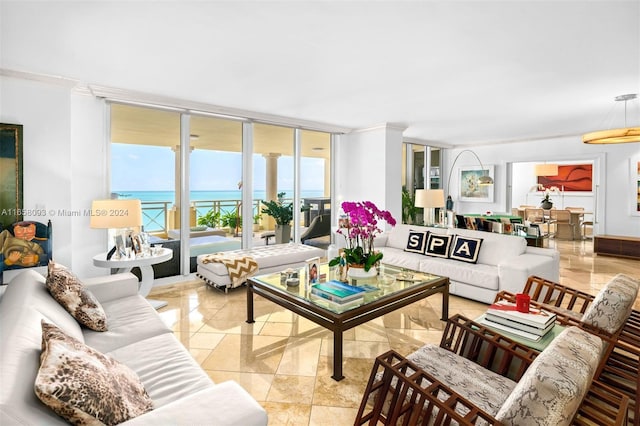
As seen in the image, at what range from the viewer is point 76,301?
212 cm

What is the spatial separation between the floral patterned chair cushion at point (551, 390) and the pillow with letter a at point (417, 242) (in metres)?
3.42

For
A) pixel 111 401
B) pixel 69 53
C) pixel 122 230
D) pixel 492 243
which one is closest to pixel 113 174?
pixel 122 230

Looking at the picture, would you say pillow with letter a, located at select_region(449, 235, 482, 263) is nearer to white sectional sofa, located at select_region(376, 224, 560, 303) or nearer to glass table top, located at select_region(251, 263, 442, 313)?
white sectional sofa, located at select_region(376, 224, 560, 303)

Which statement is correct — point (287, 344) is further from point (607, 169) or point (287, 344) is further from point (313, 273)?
point (607, 169)

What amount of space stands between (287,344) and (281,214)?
10.9 ft

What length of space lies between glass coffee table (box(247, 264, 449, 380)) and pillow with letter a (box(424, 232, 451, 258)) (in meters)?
1.15

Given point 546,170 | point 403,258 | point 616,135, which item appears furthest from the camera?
point 546,170

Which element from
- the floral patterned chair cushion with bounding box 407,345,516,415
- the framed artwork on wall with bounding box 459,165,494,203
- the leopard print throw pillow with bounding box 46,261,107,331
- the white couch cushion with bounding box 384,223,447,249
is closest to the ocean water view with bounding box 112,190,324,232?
the leopard print throw pillow with bounding box 46,261,107,331

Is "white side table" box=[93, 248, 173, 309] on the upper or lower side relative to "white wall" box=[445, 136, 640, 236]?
lower

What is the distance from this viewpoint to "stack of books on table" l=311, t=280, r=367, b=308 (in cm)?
251

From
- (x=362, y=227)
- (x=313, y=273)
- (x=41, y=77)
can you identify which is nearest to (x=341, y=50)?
(x=362, y=227)

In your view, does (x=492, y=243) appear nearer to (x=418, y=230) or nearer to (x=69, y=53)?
(x=418, y=230)

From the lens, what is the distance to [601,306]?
2021 mm

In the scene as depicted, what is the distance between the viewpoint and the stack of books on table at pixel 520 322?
1.98 m
